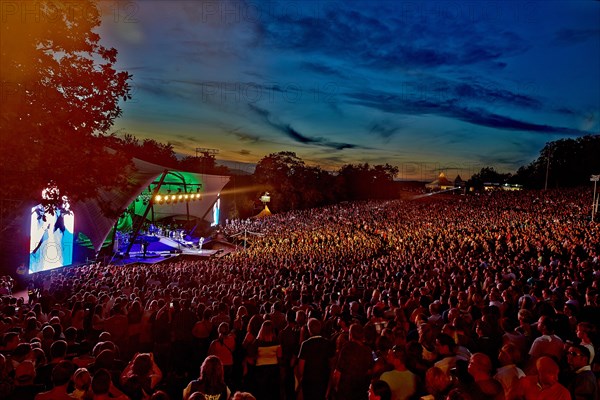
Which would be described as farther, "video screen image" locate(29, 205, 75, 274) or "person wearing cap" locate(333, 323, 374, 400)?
"video screen image" locate(29, 205, 75, 274)

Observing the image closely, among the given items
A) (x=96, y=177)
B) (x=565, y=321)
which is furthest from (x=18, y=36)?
(x=565, y=321)

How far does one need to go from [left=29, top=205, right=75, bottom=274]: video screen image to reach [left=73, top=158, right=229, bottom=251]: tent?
0.59 metres

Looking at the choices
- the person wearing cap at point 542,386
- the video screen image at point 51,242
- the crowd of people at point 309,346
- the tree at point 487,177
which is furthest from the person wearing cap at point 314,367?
the tree at point 487,177

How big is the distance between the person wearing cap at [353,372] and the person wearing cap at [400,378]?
0.40m

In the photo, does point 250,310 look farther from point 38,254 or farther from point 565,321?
point 38,254

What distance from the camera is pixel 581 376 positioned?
3.79m

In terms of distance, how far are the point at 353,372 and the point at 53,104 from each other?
5.48 m

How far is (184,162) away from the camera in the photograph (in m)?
75.4

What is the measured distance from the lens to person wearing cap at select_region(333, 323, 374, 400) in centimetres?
410

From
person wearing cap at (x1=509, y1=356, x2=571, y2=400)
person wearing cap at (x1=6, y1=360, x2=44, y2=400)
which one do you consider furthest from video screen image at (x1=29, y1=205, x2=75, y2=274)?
person wearing cap at (x1=509, y1=356, x2=571, y2=400)

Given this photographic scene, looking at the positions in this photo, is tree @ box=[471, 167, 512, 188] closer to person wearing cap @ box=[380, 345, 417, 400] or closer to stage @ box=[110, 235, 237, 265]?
stage @ box=[110, 235, 237, 265]

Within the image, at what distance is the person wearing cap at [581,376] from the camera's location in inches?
145

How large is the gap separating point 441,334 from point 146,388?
2.90 metres

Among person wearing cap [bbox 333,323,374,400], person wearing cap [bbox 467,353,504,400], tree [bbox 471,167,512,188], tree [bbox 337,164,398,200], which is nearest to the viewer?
person wearing cap [bbox 467,353,504,400]
